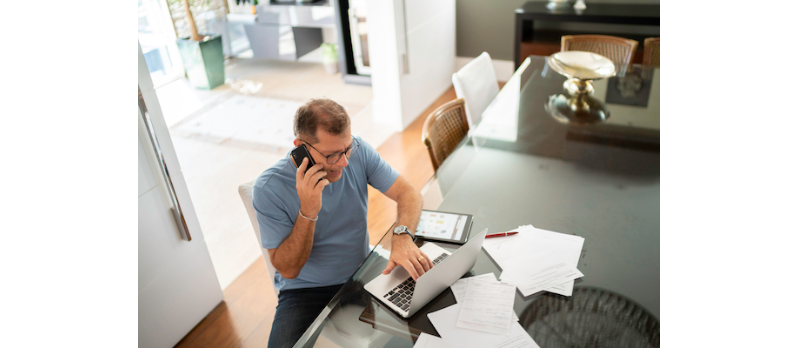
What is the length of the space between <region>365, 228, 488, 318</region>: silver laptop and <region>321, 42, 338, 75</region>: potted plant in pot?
4.81 metres

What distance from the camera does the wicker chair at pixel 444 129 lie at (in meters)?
2.36

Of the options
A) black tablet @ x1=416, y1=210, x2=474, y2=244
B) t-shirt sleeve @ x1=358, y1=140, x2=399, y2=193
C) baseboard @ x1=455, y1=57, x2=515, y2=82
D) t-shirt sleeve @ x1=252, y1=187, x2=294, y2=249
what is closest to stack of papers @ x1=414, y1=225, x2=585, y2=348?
black tablet @ x1=416, y1=210, x2=474, y2=244

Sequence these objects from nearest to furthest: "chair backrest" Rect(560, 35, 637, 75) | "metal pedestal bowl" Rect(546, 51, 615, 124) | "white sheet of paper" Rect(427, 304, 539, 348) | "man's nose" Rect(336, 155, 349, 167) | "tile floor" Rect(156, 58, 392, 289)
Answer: "white sheet of paper" Rect(427, 304, 539, 348), "man's nose" Rect(336, 155, 349, 167), "metal pedestal bowl" Rect(546, 51, 615, 124), "tile floor" Rect(156, 58, 392, 289), "chair backrest" Rect(560, 35, 637, 75)

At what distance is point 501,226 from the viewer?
1.77 meters

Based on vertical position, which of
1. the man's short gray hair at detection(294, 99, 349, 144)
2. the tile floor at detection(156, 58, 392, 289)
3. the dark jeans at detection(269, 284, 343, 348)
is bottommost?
the tile floor at detection(156, 58, 392, 289)

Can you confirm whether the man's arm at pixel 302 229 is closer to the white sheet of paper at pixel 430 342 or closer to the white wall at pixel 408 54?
the white sheet of paper at pixel 430 342

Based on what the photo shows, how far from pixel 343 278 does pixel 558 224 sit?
85 centimetres

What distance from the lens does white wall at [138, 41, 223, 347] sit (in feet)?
6.60

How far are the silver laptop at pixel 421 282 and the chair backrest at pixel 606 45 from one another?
2.98m

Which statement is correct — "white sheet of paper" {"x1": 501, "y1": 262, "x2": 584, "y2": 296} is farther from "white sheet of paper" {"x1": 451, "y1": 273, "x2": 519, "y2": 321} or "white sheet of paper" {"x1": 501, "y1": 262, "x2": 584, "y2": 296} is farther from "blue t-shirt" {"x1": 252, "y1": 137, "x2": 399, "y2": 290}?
"blue t-shirt" {"x1": 252, "y1": 137, "x2": 399, "y2": 290}

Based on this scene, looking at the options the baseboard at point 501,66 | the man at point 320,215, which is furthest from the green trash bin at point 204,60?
the man at point 320,215
